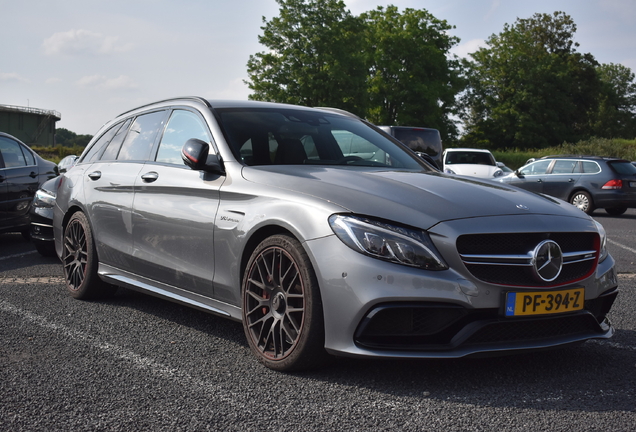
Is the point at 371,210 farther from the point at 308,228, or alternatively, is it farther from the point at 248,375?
the point at 248,375

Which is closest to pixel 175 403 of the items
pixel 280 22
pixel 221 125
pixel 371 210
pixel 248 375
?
pixel 248 375

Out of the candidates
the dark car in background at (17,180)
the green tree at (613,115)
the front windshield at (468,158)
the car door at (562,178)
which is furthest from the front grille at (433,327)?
the green tree at (613,115)

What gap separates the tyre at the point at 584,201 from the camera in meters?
17.8

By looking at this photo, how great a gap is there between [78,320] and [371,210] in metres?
2.66

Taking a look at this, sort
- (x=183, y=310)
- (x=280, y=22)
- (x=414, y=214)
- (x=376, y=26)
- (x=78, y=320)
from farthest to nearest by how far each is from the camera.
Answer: (x=376, y=26) < (x=280, y=22) < (x=183, y=310) < (x=78, y=320) < (x=414, y=214)

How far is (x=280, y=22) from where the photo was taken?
1957 inches

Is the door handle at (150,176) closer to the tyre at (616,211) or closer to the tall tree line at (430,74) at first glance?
the tyre at (616,211)

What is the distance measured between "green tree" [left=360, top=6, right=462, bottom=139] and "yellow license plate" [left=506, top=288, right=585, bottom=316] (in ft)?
163

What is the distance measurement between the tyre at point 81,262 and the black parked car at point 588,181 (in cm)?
1356

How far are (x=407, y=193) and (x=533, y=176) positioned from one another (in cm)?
1665

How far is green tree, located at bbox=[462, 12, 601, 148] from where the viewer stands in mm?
65375

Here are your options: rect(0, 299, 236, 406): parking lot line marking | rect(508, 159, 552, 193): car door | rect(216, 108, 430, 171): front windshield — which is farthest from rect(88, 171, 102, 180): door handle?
rect(508, 159, 552, 193): car door

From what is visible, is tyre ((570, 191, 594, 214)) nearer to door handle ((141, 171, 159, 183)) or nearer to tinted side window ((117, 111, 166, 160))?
tinted side window ((117, 111, 166, 160))

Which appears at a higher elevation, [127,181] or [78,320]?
[127,181]
